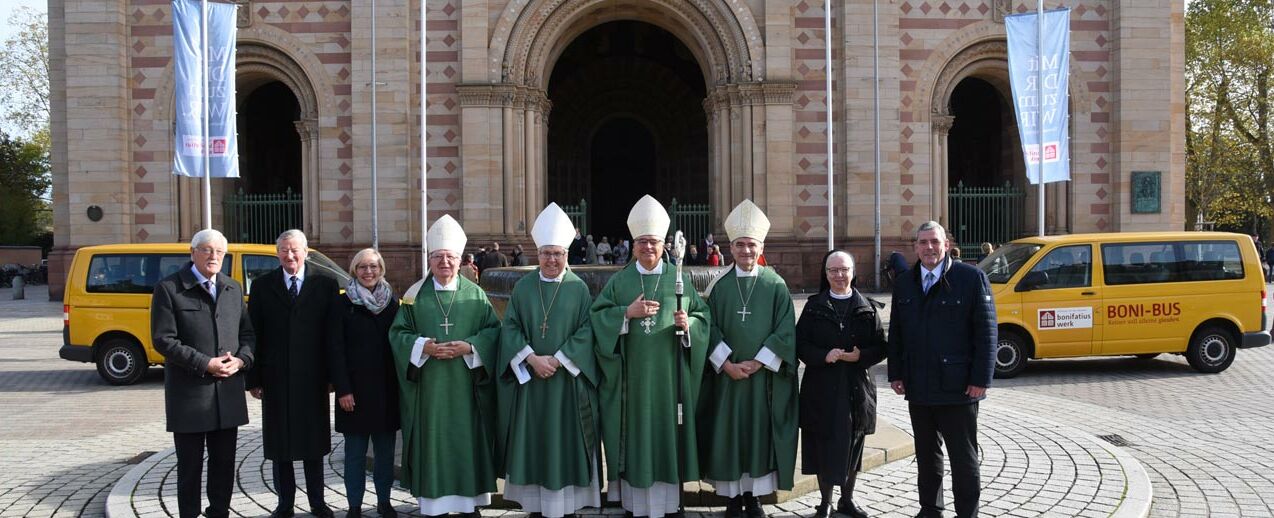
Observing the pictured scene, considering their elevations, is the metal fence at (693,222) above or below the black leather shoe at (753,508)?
above

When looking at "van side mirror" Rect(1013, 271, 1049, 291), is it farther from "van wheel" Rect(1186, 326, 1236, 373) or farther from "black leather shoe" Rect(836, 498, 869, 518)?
"black leather shoe" Rect(836, 498, 869, 518)

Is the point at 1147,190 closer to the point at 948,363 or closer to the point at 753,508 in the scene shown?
the point at 948,363

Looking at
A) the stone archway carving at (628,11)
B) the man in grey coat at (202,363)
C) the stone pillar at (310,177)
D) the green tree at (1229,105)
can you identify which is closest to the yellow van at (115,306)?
the man in grey coat at (202,363)

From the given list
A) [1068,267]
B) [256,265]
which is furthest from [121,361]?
[1068,267]

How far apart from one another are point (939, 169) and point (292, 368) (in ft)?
66.4

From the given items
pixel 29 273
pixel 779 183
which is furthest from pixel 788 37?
pixel 29 273

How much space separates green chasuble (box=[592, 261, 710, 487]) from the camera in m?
5.30

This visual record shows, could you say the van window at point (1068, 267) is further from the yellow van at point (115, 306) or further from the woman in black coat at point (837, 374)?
the yellow van at point (115, 306)

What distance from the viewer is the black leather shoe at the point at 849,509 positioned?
17.8 feet

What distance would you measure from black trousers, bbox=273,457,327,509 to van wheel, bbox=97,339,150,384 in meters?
7.22

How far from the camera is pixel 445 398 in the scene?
536 cm

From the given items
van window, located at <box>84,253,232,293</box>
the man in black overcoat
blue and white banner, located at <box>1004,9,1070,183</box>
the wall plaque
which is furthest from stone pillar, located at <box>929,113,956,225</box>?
the man in black overcoat

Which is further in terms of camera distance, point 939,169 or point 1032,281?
point 939,169

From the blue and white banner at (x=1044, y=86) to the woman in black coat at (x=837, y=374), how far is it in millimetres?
13512
